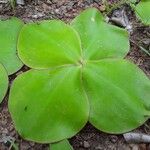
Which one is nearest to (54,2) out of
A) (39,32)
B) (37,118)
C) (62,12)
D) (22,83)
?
(62,12)

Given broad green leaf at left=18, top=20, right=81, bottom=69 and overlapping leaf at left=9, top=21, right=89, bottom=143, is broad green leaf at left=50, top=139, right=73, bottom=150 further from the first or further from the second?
broad green leaf at left=18, top=20, right=81, bottom=69

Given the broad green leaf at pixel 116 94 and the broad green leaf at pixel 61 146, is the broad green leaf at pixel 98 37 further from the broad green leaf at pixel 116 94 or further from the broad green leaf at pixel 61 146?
the broad green leaf at pixel 61 146

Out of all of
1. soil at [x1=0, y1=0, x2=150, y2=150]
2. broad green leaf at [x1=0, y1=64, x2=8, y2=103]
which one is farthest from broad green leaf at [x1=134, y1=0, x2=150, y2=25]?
broad green leaf at [x1=0, y1=64, x2=8, y2=103]

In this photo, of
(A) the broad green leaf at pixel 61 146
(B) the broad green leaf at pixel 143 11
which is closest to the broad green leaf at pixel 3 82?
(A) the broad green leaf at pixel 61 146

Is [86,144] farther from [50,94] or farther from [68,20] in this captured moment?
[68,20]

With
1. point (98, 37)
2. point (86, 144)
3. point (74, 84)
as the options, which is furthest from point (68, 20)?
point (86, 144)

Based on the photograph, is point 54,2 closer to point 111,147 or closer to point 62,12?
point 62,12
